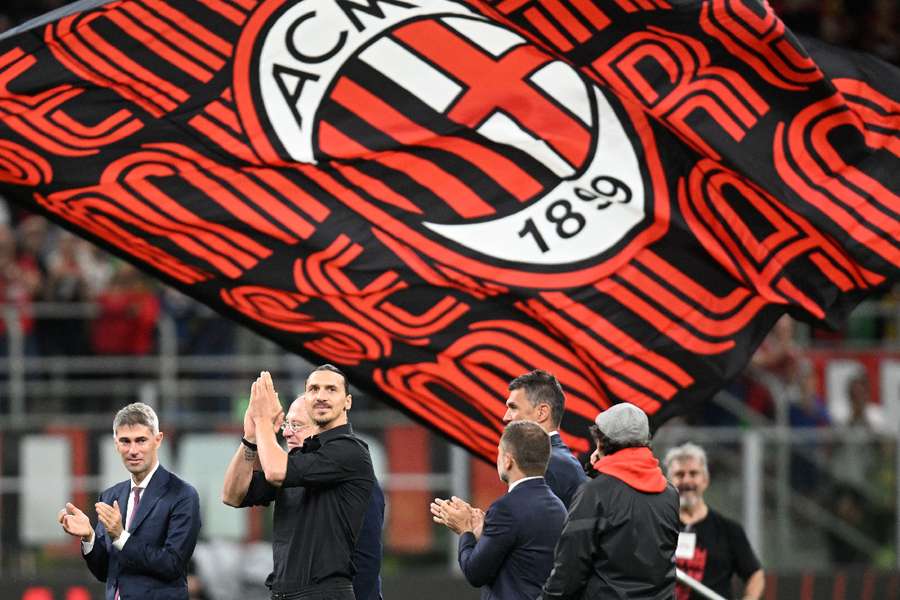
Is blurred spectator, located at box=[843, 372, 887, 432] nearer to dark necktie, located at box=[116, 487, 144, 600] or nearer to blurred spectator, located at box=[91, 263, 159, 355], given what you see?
blurred spectator, located at box=[91, 263, 159, 355]

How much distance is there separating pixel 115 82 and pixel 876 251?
3.71 m

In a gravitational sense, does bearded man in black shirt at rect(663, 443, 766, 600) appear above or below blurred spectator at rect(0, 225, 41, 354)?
below

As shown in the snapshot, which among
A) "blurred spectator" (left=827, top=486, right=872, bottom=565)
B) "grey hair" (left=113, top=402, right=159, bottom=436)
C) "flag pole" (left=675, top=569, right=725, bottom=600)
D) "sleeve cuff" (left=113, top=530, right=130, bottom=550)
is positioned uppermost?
Answer: "grey hair" (left=113, top=402, right=159, bottom=436)

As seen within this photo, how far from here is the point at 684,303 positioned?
8867 millimetres

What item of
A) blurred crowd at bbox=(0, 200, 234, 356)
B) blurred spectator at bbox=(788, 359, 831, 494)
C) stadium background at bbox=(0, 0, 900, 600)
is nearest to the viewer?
stadium background at bbox=(0, 0, 900, 600)

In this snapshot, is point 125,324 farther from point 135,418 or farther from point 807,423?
point 135,418

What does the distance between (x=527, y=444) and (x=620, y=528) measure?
0.53m

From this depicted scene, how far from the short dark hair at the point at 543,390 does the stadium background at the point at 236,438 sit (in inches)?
235

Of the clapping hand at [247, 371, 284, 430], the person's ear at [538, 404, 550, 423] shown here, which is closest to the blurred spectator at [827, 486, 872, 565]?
the person's ear at [538, 404, 550, 423]

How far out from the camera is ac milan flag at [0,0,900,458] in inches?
332

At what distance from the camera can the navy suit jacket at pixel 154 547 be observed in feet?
25.1

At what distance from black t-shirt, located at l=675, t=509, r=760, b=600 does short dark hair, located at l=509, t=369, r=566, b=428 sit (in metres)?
2.13

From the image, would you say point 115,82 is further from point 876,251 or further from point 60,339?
point 60,339

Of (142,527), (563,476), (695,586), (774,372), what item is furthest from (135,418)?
(774,372)
